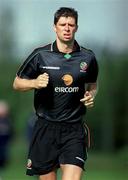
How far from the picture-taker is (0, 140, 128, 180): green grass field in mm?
20094

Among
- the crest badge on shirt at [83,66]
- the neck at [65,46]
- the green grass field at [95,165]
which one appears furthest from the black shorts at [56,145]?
the green grass field at [95,165]

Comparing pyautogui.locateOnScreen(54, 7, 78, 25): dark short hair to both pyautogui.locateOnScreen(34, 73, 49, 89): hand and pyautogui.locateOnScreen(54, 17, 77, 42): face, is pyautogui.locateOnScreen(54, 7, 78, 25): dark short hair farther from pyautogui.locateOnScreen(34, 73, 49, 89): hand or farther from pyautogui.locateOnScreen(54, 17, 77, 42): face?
pyautogui.locateOnScreen(34, 73, 49, 89): hand

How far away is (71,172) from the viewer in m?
8.78

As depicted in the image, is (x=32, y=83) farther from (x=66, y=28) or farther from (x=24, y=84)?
(x=66, y=28)

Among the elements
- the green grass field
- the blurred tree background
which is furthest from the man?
the blurred tree background

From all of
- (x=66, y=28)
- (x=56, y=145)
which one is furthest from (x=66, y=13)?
(x=56, y=145)

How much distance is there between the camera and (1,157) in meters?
18.0

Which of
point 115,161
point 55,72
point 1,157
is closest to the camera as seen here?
point 55,72

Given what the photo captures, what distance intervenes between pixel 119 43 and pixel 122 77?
99 cm

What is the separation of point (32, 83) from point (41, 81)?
20 cm

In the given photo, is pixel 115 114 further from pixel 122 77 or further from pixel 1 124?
pixel 1 124

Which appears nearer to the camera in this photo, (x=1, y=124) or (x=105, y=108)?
(x=1, y=124)

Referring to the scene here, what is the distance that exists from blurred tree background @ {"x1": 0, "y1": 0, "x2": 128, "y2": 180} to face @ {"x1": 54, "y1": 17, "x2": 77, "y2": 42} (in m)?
13.1

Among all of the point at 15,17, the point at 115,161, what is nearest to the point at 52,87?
the point at 115,161
